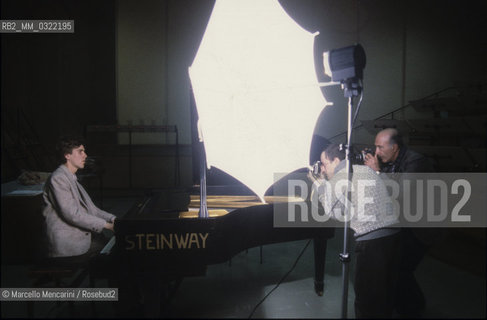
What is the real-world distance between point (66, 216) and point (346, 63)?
1.73 m

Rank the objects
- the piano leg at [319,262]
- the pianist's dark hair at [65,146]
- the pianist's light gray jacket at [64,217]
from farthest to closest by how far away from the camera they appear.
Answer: the piano leg at [319,262] < the pianist's dark hair at [65,146] < the pianist's light gray jacket at [64,217]

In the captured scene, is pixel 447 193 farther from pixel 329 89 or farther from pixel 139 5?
pixel 139 5

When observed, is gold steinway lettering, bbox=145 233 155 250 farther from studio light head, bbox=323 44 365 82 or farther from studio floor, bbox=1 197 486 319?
studio light head, bbox=323 44 365 82

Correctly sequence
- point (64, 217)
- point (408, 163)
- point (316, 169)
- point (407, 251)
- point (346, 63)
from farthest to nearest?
point (408, 163)
point (407, 251)
point (64, 217)
point (316, 169)
point (346, 63)

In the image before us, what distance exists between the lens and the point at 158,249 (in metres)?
1.55

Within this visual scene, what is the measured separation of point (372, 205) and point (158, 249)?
106cm

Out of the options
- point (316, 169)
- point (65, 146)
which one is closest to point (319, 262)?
point (316, 169)

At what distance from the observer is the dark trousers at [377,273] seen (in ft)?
5.29

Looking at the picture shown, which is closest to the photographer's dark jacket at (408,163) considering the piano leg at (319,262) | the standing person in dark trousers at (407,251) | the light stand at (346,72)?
the standing person in dark trousers at (407,251)

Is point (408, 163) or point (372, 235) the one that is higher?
point (408, 163)

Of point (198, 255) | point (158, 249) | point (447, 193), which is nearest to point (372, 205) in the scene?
point (198, 255)

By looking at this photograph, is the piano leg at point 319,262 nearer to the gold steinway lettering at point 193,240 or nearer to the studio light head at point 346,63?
the gold steinway lettering at point 193,240

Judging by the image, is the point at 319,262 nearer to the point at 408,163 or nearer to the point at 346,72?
the point at 408,163

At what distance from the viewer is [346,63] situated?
1332 mm
